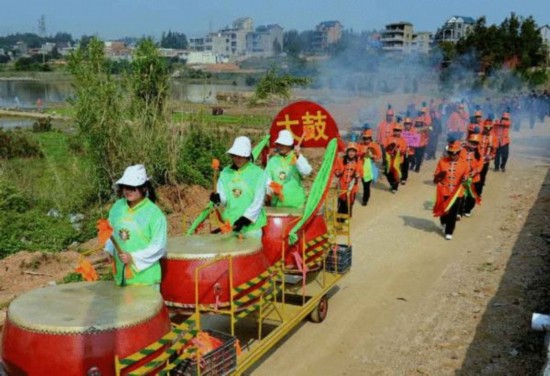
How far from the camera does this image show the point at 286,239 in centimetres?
673

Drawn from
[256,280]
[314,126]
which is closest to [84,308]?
[256,280]

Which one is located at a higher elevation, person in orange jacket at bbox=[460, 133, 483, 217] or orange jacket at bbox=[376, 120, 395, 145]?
orange jacket at bbox=[376, 120, 395, 145]

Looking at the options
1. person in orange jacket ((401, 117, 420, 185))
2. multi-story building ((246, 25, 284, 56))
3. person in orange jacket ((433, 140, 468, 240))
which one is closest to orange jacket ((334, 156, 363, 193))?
person in orange jacket ((433, 140, 468, 240))

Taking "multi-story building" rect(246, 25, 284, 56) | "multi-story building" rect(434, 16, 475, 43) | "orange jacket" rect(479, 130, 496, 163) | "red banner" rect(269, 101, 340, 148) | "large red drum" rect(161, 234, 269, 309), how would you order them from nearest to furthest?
"large red drum" rect(161, 234, 269, 309) → "red banner" rect(269, 101, 340, 148) → "orange jacket" rect(479, 130, 496, 163) → "multi-story building" rect(434, 16, 475, 43) → "multi-story building" rect(246, 25, 284, 56)

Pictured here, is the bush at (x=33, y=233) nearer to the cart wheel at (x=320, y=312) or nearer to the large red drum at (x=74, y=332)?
the cart wheel at (x=320, y=312)

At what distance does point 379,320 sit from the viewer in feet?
24.7

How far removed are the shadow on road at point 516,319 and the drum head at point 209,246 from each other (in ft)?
8.44

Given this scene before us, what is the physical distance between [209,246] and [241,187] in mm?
853

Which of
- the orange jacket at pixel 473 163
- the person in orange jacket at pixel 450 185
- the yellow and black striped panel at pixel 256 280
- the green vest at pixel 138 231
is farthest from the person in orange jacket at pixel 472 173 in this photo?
the green vest at pixel 138 231

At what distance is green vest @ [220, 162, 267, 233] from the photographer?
6340 mm

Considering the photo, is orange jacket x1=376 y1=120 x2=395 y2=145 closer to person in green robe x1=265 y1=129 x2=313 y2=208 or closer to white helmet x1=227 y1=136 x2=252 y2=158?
person in green robe x1=265 y1=129 x2=313 y2=208

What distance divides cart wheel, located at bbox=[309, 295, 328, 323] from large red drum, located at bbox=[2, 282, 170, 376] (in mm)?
2980

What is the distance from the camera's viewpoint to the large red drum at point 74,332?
399 cm

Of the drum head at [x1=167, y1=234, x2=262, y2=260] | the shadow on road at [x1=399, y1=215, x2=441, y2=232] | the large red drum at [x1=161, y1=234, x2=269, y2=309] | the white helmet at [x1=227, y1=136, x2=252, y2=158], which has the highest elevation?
the white helmet at [x1=227, y1=136, x2=252, y2=158]
